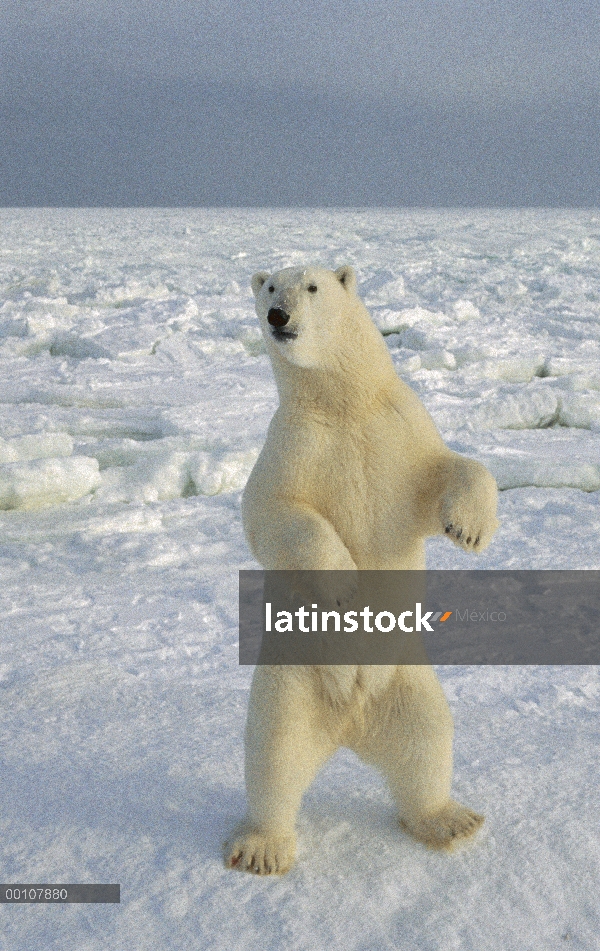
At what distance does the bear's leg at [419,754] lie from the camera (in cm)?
171

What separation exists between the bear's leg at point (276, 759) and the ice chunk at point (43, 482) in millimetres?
2423

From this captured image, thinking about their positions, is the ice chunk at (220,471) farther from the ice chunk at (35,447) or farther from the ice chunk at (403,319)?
the ice chunk at (403,319)

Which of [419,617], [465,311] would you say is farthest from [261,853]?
[465,311]

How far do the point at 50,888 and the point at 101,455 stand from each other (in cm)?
296

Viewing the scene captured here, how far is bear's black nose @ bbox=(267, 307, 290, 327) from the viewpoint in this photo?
1.59 meters

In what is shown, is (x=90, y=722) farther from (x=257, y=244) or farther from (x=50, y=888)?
(x=257, y=244)

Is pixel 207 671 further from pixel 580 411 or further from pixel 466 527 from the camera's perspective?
pixel 580 411

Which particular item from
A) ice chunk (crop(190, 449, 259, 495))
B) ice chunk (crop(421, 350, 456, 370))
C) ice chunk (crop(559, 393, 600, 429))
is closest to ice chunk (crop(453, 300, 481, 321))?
ice chunk (crop(421, 350, 456, 370))

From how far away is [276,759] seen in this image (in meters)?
A: 1.64

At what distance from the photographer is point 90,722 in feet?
7.30

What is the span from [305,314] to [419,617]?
609mm

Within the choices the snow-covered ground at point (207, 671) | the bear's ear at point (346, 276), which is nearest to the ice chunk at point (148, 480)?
the snow-covered ground at point (207, 671)

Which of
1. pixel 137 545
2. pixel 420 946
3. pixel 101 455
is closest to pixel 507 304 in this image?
pixel 101 455

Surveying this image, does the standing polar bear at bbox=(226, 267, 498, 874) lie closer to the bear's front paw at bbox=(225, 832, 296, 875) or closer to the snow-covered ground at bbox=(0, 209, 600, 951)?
the bear's front paw at bbox=(225, 832, 296, 875)
